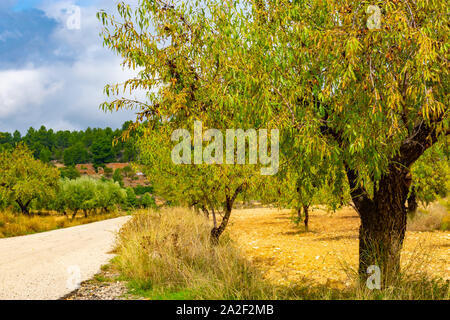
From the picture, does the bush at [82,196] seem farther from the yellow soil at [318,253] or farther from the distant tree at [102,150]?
the distant tree at [102,150]

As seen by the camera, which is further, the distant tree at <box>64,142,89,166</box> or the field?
the distant tree at <box>64,142,89,166</box>

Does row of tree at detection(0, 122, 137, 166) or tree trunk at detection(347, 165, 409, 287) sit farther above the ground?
row of tree at detection(0, 122, 137, 166)

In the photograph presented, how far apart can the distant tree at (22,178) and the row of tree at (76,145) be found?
84.3m

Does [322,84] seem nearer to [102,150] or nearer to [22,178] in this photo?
[22,178]

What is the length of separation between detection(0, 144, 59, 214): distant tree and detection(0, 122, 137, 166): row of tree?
84262 millimetres

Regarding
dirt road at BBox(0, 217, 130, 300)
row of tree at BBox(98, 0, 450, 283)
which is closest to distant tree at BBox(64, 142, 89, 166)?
dirt road at BBox(0, 217, 130, 300)

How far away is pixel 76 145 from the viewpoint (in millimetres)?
131500

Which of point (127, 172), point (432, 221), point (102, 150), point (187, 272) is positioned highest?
point (102, 150)

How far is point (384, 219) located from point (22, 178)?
31.0 m

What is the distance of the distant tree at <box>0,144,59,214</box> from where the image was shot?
97.5 feet

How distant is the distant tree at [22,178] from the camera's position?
97.5ft

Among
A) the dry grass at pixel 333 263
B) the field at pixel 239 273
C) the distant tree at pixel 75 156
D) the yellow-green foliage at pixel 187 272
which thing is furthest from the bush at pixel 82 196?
the distant tree at pixel 75 156

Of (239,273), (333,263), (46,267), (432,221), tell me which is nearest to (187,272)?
(239,273)

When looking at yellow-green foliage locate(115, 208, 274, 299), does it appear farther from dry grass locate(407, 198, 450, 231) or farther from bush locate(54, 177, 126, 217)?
bush locate(54, 177, 126, 217)
